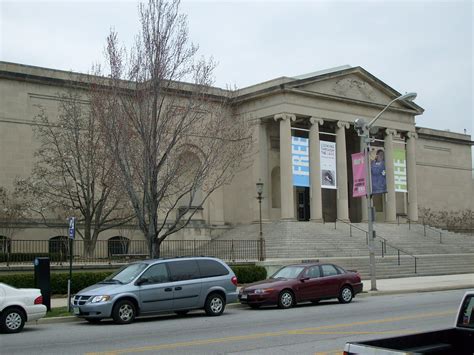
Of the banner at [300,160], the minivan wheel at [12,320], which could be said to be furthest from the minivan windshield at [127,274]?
the banner at [300,160]

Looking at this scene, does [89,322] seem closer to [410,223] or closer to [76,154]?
[76,154]

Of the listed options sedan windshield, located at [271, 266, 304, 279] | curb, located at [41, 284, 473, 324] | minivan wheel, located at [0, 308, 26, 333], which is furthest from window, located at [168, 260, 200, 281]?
minivan wheel, located at [0, 308, 26, 333]

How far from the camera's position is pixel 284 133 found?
43.4 m

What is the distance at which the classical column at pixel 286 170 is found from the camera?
42.6 meters

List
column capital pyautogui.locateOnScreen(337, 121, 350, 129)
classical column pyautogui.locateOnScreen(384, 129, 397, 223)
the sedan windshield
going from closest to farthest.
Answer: the sedan windshield
column capital pyautogui.locateOnScreen(337, 121, 350, 129)
classical column pyautogui.locateOnScreen(384, 129, 397, 223)

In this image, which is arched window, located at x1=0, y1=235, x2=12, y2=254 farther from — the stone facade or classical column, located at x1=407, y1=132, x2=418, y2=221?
classical column, located at x1=407, y1=132, x2=418, y2=221

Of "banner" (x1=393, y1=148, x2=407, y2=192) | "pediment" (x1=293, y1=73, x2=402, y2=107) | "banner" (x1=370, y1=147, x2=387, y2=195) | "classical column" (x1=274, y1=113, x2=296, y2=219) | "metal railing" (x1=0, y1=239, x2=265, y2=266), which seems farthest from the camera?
"banner" (x1=393, y1=148, x2=407, y2=192)

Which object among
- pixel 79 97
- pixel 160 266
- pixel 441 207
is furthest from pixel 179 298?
pixel 441 207

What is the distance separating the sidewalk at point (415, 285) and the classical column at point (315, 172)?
39.0ft

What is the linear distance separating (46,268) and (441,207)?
51725 millimetres

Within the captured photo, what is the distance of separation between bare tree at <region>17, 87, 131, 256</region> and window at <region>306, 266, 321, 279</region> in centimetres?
1222

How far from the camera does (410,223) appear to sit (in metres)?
50.2

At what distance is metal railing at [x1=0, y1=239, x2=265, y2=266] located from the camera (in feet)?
86.7

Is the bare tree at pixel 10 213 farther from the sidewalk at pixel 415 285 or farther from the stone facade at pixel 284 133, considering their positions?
the sidewalk at pixel 415 285
